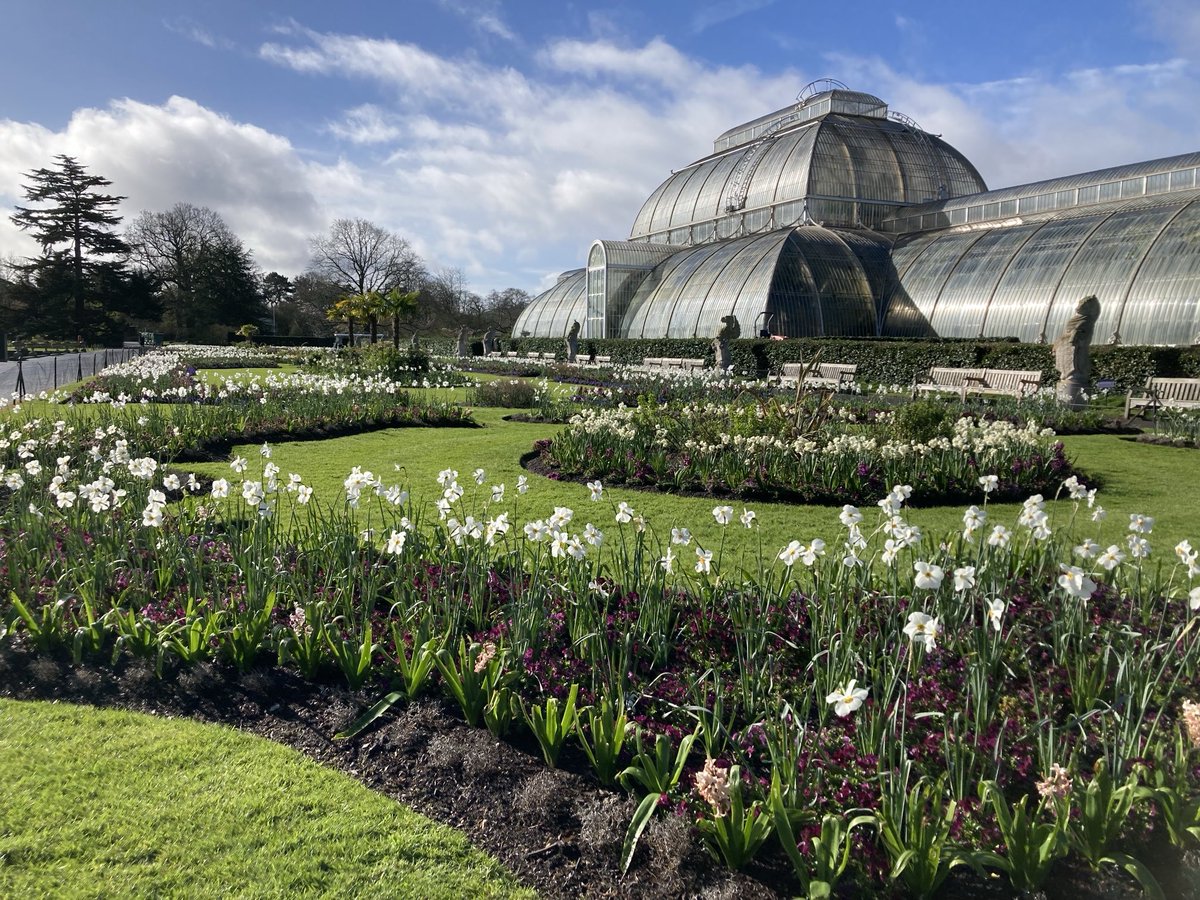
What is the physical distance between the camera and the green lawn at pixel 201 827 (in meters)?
2.41

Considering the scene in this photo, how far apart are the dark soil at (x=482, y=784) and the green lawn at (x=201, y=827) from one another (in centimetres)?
11

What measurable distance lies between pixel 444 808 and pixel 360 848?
0.33 meters

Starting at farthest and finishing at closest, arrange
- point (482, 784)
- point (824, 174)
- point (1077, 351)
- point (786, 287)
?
point (824, 174) → point (786, 287) → point (1077, 351) → point (482, 784)

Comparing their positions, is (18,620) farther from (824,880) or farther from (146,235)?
(146,235)

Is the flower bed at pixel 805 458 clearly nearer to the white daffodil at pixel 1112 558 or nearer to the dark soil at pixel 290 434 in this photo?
the dark soil at pixel 290 434

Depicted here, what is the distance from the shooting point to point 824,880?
2223mm

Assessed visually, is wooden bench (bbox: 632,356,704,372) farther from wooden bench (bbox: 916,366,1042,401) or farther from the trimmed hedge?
wooden bench (bbox: 916,366,1042,401)

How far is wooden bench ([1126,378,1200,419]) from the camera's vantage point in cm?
1383

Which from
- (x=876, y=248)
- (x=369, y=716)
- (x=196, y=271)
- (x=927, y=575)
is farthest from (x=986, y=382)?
(x=196, y=271)

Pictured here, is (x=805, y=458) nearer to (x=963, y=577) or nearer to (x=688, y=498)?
(x=688, y=498)

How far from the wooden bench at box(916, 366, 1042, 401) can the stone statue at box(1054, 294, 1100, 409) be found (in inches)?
27.8

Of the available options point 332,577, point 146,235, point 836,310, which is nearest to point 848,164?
point 836,310

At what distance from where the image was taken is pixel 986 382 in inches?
677

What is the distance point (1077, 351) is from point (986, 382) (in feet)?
9.23
